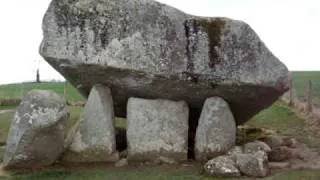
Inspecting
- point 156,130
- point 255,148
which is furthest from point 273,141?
point 156,130

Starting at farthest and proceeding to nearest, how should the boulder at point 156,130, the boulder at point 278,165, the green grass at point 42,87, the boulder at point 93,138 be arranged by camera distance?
the green grass at point 42,87 < the boulder at point 156,130 < the boulder at point 93,138 < the boulder at point 278,165

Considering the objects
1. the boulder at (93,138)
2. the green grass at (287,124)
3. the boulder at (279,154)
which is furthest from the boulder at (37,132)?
the green grass at (287,124)

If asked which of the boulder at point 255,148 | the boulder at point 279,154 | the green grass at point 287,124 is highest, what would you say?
the boulder at point 255,148

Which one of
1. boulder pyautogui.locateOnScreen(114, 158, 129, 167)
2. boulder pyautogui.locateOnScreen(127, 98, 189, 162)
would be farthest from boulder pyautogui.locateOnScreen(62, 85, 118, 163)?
boulder pyautogui.locateOnScreen(127, 98, 189, 162)

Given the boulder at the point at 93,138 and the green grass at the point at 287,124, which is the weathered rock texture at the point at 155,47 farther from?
the green grass at the point at 287,124

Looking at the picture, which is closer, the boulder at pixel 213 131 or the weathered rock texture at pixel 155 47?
the weathered rock texture at pixel 155 47

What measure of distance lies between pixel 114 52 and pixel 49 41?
183cm

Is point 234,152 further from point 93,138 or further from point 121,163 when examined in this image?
point 93,138

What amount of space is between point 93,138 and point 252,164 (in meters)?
4.57

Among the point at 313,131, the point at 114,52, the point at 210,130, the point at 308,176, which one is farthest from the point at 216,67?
the point at 313,131

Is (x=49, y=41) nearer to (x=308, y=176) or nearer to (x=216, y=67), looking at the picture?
(x=216, y=67)

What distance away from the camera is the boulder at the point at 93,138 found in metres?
16.1

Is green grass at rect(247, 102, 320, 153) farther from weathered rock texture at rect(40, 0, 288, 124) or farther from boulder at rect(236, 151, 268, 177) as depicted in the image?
weathered rock texture at rect(40, 0, 288, 124)

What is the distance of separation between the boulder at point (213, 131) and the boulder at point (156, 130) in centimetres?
47
